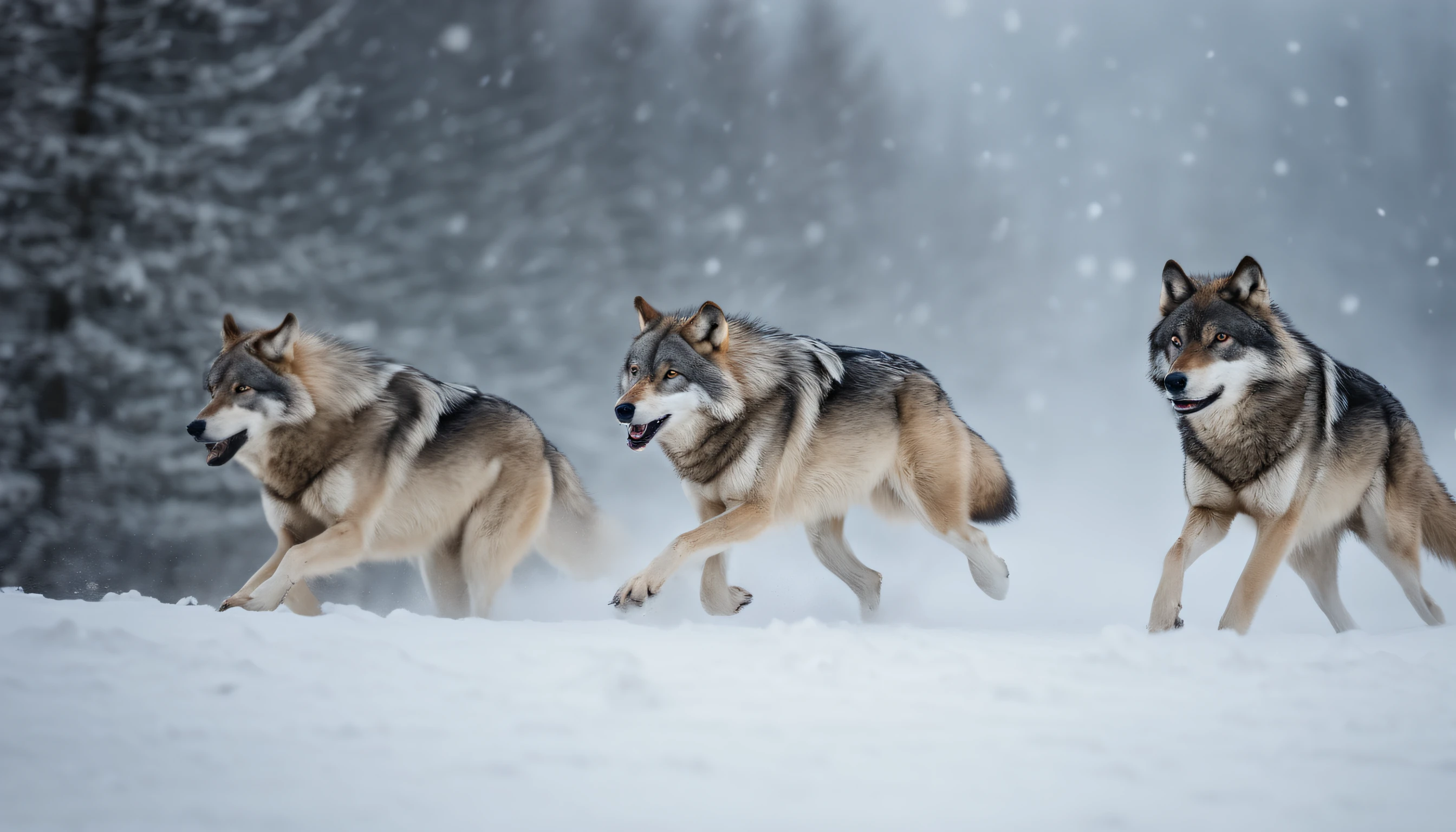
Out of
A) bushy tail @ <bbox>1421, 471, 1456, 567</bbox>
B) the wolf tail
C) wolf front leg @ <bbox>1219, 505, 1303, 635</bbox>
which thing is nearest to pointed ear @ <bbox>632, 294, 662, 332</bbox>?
the wolf tail

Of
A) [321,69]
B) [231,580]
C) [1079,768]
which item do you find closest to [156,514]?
[231,580]

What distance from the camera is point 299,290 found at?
9.88 metres

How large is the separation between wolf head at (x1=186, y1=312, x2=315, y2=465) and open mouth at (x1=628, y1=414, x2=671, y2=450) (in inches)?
64.7

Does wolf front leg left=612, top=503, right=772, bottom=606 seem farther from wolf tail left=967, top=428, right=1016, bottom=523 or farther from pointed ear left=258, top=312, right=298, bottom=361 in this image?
pointed ear left=258, top=312, right=298, bottom=361

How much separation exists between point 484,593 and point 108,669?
2.52 metres

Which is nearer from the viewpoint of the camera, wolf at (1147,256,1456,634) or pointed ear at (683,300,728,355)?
wolf at (1147,256,1456,634)

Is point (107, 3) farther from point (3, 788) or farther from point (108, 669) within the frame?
point (3, 788)

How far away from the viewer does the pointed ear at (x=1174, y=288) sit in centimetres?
444

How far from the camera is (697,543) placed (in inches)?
166

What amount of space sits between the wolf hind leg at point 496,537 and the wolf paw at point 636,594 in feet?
4.29

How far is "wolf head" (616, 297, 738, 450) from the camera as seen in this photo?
14.4 feet

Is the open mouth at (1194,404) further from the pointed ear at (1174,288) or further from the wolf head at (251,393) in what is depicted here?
the wolf head at (251,393)

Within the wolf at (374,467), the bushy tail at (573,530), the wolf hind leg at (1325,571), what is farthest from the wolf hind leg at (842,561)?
the wolf hind leg at (1325,571)

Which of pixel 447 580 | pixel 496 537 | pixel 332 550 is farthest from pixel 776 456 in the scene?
pixel 332 550
